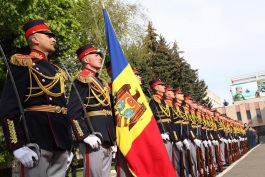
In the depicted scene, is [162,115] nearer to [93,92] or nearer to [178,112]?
[178,112]

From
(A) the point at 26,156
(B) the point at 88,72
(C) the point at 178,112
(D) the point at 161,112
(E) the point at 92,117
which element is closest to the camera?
(A) the point at 26,156

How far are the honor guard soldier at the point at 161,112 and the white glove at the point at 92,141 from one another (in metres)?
3.21

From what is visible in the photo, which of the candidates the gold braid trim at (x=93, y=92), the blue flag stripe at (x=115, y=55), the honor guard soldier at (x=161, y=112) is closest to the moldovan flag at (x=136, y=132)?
the blue flag stripe at (x=115, y=55)

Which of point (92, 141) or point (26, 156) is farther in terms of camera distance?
point (92, 141)

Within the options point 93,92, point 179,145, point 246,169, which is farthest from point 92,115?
point 246,169

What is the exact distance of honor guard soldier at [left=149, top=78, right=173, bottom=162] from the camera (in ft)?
24.4

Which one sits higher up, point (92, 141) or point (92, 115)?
point (92, 115)

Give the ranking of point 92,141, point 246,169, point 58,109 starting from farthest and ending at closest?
point 246,169
point 92,141
point 58,109

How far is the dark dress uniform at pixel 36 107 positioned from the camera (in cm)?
331

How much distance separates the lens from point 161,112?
7.57m

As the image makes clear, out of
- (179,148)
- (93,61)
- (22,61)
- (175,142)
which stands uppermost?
(93,61)

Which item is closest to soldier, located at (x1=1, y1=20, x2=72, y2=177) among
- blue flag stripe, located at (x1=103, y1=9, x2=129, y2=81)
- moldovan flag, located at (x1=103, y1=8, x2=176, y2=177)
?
moldovan flag, located at (x1=103, y1=8, x2=176, y2=177)

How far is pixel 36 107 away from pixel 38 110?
33 millimetres

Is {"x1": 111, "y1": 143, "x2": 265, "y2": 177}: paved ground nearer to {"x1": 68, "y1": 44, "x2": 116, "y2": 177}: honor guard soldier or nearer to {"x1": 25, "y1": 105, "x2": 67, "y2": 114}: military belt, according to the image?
{"x1": 68, "y1": 44, "x2": 116, "y2": 177}: honor guard soldier
